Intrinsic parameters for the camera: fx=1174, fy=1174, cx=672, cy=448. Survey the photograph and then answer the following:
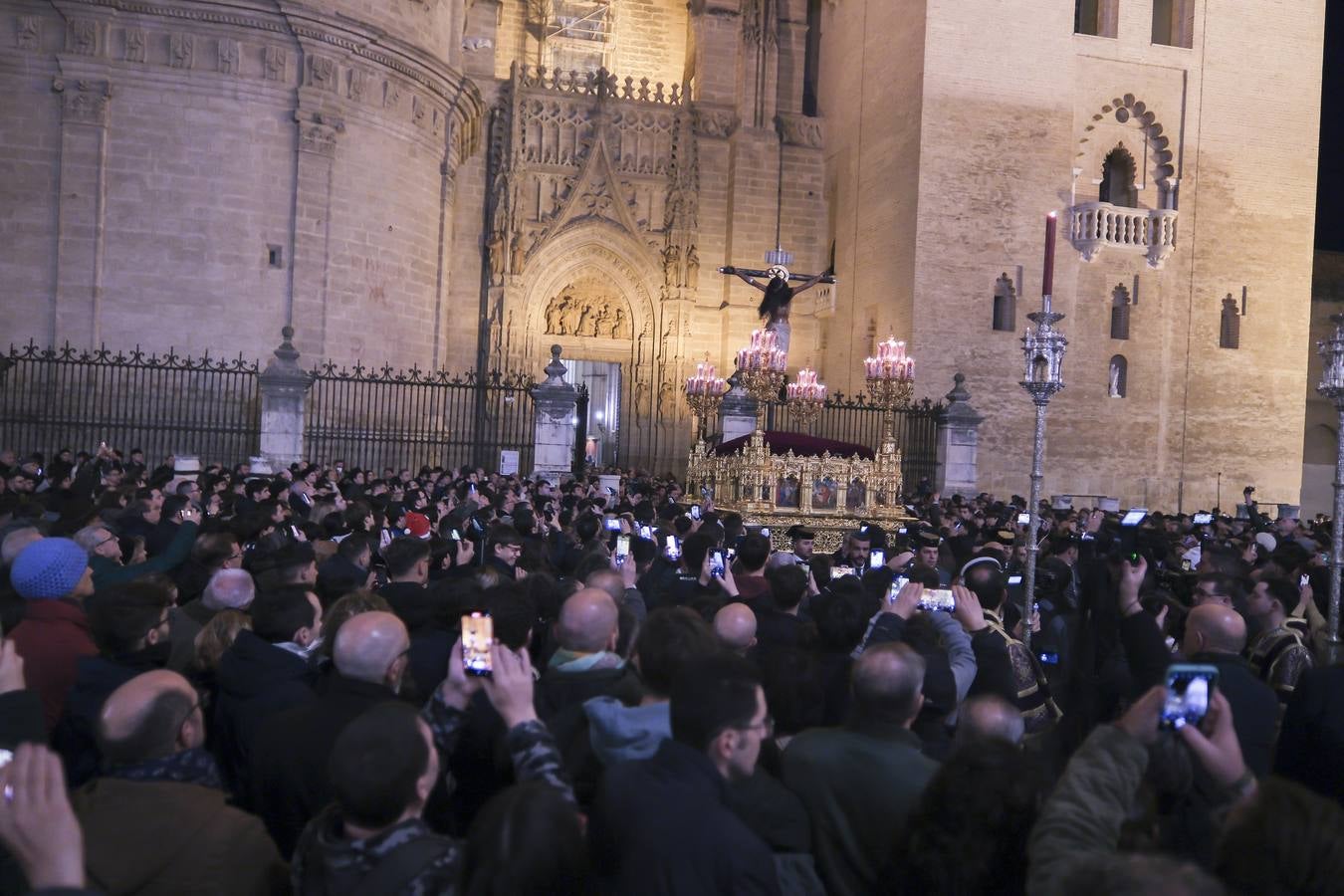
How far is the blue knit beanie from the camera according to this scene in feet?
15.1

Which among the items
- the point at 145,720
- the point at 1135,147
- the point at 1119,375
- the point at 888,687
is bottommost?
the point at 145,720

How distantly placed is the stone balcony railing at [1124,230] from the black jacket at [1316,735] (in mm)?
22228

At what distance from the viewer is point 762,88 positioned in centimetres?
2875

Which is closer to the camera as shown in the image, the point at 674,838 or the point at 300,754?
the point at 674,838

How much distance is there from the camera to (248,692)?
4.27 m

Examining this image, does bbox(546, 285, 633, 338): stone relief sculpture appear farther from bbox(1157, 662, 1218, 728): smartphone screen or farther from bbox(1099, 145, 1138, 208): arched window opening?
bbox(1157, 662, 1218, 728): smartphone screen

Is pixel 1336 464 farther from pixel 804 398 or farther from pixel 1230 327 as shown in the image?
pixel 1230 327

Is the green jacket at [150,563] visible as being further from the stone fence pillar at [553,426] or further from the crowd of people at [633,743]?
the stone fence pillar at [553,426]

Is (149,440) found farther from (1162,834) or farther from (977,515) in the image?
(1162,834)

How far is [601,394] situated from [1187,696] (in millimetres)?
26304

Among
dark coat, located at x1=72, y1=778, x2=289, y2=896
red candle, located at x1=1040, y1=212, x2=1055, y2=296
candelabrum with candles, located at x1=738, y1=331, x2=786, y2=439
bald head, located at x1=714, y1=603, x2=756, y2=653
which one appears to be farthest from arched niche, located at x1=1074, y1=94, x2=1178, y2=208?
dark coat, located at x1=72, y1=778, x2=289, y2=896

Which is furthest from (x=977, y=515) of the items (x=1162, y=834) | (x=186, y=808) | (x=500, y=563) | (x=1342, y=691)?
(x=186, y=808)

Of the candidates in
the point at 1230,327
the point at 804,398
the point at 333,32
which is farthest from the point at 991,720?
the point at 1230,327

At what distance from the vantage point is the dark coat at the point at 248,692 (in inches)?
161
